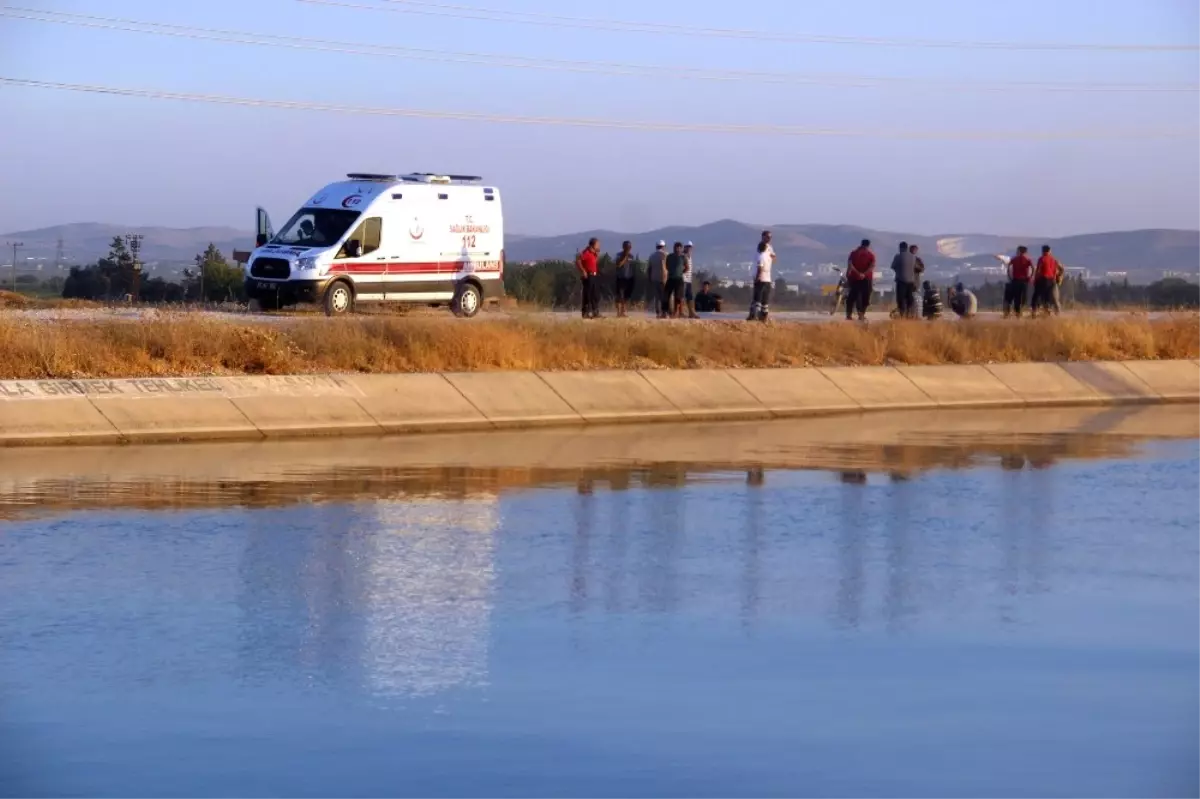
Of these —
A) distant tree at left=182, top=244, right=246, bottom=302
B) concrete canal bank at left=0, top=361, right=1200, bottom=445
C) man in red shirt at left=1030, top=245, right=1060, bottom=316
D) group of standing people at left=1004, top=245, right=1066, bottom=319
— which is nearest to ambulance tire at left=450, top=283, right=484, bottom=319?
distant tree at left=182, top=244, right=246, bottom=302

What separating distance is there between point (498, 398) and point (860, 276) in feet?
50.2

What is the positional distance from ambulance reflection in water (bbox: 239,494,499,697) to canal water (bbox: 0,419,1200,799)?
35 millimetres

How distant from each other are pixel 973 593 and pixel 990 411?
1569 cm

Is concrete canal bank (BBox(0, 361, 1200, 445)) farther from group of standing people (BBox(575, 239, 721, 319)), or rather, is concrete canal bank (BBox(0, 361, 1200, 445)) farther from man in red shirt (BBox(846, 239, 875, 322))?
group of standing people (BBox(575, 239, 721, 319))

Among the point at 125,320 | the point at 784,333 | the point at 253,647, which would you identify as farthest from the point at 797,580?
the point at 784,333

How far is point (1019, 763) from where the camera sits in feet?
26.8

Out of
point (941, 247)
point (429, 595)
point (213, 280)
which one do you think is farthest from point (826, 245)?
point (429, 595)

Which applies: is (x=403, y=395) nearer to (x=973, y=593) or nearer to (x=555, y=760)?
(x=973, y=593)

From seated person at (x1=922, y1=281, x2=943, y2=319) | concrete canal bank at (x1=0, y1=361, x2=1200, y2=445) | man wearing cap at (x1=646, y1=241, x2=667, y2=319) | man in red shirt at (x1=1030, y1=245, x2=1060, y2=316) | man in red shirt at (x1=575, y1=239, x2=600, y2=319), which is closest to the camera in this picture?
concrete canal bank at (x1=0, y1=361, x2=1200, y2=445)

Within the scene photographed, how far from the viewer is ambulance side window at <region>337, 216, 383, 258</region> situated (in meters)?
34.7

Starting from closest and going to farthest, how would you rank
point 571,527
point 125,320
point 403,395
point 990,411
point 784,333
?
1. point 571,527
2. point 403,395
3. point 125,320
4. point 990,411
5. point 784,333

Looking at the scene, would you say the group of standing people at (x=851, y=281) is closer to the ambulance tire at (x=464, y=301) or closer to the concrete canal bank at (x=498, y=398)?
the ambulance tire at (x=464, y=301)

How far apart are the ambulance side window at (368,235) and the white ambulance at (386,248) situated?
19 mm

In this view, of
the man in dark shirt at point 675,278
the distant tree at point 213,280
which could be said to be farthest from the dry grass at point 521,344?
the distant tree at point 213,280
